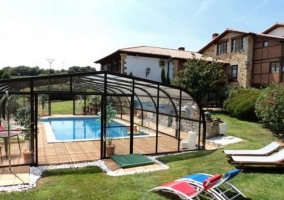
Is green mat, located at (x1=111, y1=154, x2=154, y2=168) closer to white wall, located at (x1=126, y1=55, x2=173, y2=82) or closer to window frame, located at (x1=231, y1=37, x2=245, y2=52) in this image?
white wall, located at (x1=126, y1=55, x2=173, y2=82)

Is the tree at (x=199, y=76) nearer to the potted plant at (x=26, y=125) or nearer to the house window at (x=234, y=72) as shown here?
the house window at (x=234, y=72)

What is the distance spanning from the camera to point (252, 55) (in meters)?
25.0

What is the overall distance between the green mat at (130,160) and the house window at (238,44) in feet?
68.2

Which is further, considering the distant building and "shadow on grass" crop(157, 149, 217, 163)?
the distant building

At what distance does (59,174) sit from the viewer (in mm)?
7090

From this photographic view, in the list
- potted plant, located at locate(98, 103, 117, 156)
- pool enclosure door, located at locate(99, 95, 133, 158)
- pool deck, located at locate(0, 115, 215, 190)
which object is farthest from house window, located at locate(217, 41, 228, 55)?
potted plant, located at locate(98, 103, 117, 156)

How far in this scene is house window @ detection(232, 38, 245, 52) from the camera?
2520 cm

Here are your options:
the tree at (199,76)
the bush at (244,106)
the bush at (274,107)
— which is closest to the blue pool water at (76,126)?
the bush at (274,107)

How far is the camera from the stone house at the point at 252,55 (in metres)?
22.7

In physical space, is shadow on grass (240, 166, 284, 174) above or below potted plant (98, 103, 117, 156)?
below

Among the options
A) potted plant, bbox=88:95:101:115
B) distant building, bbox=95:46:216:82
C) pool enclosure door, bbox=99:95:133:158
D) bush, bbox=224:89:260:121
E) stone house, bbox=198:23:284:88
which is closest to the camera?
pool enclosure door, bbox=99:95:133:158

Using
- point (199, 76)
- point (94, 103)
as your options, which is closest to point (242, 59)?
point (199, 76)

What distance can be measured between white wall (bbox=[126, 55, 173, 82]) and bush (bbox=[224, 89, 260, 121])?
389 inches

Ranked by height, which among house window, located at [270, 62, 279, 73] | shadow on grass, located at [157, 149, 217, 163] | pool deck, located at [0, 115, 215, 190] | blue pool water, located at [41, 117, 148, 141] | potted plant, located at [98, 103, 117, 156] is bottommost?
blue pool water, located at [41, 117, 148, 141]
